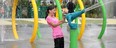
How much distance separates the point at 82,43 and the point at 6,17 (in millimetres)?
17898

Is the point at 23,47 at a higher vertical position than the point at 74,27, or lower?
lower

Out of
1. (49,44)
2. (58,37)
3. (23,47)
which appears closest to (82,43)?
(49,44)

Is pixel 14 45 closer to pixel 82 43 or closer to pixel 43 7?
pixel 82 43

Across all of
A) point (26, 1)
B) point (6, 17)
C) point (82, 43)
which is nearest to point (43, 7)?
point (26, 1)

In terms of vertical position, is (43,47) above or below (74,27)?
below

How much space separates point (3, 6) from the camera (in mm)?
29203

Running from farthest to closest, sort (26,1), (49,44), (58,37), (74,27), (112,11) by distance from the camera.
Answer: (112,11) → (26,1) → (49,44) → (58,37) → (74,27)

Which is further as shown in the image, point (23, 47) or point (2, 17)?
point (2, 17)

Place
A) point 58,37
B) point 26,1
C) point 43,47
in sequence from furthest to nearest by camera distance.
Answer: point 26,1, point 43,47, point 58,37

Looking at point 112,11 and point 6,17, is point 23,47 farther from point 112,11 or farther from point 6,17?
point 112,11

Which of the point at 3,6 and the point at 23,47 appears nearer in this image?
the point at 23,47

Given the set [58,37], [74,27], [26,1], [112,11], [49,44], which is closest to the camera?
[74,27]

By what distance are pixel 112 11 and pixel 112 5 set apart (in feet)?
1.95

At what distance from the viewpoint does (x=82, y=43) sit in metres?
12.8
